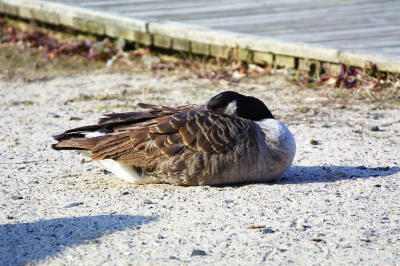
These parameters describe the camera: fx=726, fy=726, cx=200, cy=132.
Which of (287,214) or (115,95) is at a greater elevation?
(287,214)

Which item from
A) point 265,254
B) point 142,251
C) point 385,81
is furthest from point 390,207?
point 385,81

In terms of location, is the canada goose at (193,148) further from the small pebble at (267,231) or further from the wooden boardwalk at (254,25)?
the wooden boardwalk at (254,25)

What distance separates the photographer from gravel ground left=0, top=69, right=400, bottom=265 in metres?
4.27

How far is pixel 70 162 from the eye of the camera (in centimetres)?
648

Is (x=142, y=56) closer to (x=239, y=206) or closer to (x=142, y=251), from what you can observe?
(x=239, y=206)

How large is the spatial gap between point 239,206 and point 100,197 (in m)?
1.07

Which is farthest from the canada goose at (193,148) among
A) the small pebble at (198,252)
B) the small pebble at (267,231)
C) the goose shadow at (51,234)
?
the small pebble at (198,252)

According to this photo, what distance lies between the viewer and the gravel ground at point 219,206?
4.27 metres

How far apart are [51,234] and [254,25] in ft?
21.7

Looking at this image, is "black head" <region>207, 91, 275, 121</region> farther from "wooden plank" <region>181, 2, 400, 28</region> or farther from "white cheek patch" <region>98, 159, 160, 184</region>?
"wooden plank" <region>181, 2, 400, 28</region>

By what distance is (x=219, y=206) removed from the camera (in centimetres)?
507

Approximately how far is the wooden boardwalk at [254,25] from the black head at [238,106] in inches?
124

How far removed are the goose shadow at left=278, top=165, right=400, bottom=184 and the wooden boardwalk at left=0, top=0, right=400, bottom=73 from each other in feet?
9.04

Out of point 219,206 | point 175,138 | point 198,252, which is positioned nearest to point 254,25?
point 175,138
